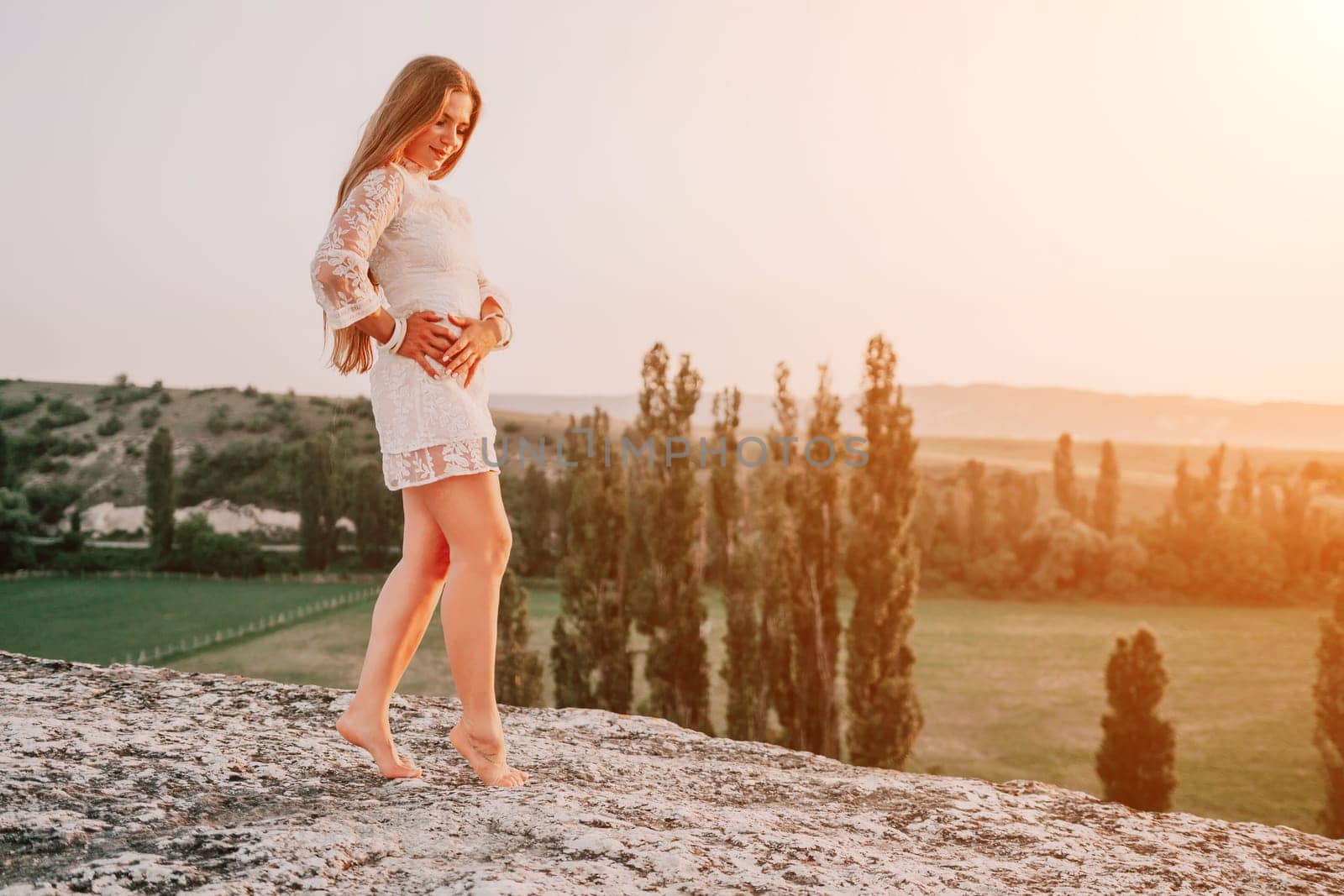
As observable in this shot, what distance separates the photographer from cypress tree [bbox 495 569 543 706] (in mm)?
19359

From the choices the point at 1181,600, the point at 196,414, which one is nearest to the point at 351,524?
the point at 196,414

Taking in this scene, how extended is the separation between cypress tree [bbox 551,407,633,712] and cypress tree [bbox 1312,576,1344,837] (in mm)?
11978

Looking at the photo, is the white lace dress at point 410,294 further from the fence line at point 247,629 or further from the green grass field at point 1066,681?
the fence line at point 247,629

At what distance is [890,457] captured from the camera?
18.4 metres

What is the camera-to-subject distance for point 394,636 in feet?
9.39

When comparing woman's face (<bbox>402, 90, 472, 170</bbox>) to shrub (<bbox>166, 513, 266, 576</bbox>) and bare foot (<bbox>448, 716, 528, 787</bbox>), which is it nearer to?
bare foot (<bbox>448, 716, 528, 787</bbox>)

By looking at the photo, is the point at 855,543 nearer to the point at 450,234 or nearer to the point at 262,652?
the point at 450,234

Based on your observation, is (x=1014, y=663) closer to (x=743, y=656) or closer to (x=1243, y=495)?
(x=743, y=656)

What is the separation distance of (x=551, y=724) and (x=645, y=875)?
79.8 inches

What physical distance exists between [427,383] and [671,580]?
17253 millimetres

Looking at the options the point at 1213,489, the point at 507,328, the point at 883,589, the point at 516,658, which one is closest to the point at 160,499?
the point at 516,658

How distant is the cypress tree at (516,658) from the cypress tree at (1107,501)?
41.8 meters

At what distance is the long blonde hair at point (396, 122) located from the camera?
2.76 meters

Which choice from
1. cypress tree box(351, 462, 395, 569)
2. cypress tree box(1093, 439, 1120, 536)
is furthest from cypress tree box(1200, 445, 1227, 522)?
cypress tree box(351, 462, 395, 569)
